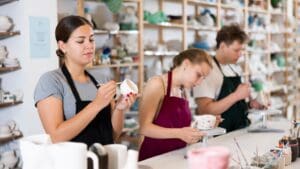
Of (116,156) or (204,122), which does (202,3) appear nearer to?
(204,122)

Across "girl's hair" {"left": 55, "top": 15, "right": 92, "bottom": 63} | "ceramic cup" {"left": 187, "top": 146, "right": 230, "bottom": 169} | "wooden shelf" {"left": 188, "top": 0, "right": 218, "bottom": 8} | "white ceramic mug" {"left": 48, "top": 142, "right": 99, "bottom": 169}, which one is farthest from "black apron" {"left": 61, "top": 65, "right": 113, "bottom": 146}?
"wooden shelf" {"left": 188, "top": 0, "right": 218, "bottom": 8}

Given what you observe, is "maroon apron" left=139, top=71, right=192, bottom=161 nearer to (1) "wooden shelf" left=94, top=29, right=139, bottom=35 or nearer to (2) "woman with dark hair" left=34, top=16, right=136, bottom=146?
(2) "woman with dark hair" left=34, top=16, right=136, bottom=146

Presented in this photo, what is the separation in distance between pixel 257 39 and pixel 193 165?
618cm

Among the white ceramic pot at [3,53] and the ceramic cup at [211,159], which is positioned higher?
the white ceramic pot at [3,53]

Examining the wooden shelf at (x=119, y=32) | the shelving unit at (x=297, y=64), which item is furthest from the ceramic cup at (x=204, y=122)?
the shelving unit at (x=297, y=64)

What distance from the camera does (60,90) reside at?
191 centimetres

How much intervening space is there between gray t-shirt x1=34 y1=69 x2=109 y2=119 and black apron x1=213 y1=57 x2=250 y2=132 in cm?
139

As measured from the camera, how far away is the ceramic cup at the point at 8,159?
10.4 ft

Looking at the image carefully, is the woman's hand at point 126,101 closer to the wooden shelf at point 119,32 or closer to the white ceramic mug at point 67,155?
the white ceramic mug at point 67,155

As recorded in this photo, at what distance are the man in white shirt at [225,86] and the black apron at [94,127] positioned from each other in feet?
3.57

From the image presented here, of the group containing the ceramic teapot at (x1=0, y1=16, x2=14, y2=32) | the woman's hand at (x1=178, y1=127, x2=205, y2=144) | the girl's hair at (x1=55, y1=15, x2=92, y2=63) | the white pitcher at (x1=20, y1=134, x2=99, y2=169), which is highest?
the ceramic teapot at (x1=0, y1=16, x2=14, y2=32)

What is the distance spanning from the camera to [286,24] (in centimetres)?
765

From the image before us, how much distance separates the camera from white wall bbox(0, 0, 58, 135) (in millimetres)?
3227

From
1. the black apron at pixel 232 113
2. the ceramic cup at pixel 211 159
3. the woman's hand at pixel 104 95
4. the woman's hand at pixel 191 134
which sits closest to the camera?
the ceramic cup at pixel 211 159
